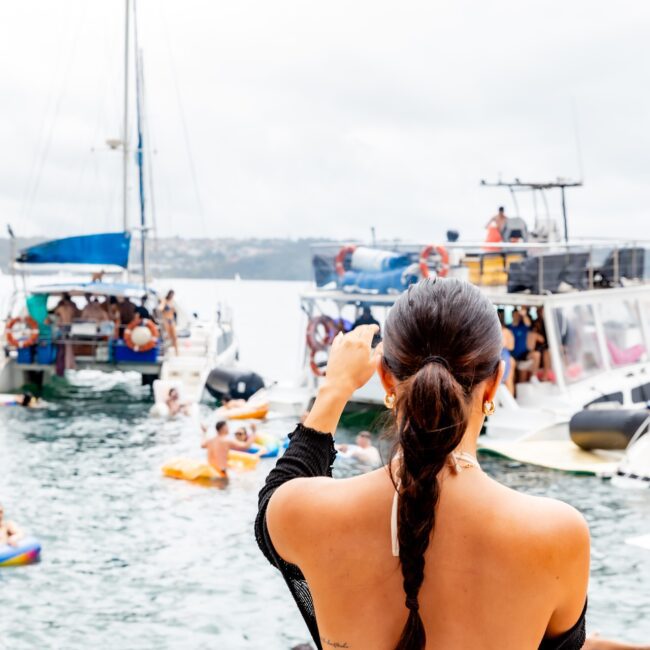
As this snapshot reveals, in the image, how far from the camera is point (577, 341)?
1755cm

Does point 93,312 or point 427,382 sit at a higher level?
point 427,382

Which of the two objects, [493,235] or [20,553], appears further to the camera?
[493,235]

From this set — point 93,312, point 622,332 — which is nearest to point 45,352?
point 93,312

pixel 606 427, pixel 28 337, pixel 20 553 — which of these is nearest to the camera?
pixel 20 553

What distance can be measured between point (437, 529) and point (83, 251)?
79.1 ft

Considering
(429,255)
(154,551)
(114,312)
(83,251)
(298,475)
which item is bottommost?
(154,551)

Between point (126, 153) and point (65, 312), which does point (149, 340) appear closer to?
point (65, 312)

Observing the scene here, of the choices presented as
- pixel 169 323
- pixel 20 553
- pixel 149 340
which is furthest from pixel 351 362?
pixel 169 323

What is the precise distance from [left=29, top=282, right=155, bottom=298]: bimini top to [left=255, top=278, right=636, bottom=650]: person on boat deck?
901 inches

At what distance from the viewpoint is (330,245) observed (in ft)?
63.4

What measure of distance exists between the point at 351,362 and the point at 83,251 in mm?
23783

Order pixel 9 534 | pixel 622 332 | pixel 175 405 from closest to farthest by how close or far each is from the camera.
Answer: pixel 9 534
pixel 622 332
pixel 175 405

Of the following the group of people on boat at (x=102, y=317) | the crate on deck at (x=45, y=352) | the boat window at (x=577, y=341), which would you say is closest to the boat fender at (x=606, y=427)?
the boat window at (x=577, y=341)

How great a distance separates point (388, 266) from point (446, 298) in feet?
55.1
